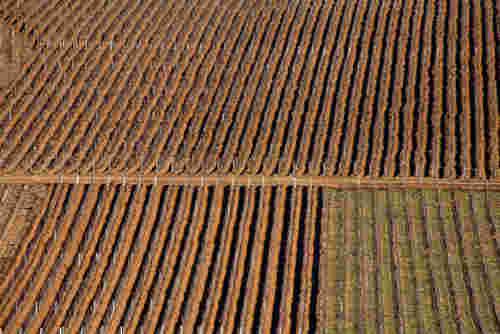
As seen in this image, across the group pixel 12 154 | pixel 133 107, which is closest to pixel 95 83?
pixel 133 107

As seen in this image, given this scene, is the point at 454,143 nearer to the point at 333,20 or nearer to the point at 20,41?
the point at 333,20

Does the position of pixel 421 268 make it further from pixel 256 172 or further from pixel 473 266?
pixel 256 172

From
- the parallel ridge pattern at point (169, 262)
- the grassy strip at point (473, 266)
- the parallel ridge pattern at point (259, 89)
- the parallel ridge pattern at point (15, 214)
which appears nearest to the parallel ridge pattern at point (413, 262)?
the grassy strip at point (473, 266)

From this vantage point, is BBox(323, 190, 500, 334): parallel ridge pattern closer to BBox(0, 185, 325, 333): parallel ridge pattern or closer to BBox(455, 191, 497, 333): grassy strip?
BBox(455, 191, 497, 333): grassy strip

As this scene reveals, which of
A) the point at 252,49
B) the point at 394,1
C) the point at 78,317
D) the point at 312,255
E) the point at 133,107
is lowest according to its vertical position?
the point at 78,317

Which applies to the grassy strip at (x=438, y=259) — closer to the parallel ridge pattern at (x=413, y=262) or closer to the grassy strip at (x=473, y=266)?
the parallel ridge pattern at (x=413, y=262)

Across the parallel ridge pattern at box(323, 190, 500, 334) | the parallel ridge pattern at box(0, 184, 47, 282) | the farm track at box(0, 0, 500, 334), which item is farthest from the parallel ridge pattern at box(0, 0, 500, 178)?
the parallel ridge pattern at box(323, 190, 500, 334)
